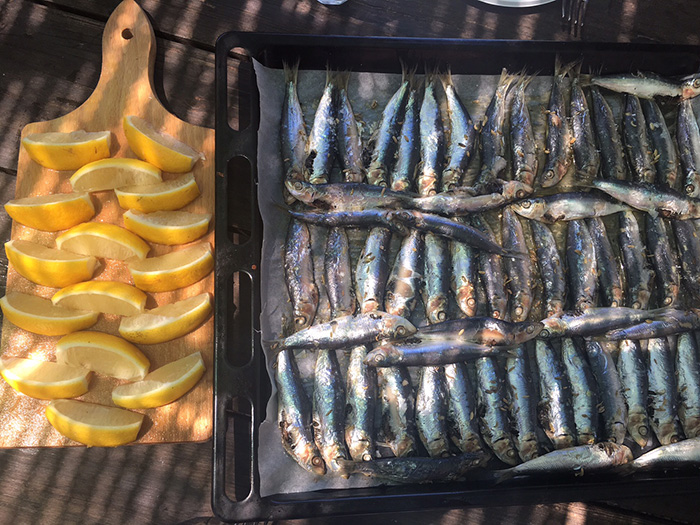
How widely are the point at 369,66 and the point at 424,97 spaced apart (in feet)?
0.98

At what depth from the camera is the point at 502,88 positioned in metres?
2.31

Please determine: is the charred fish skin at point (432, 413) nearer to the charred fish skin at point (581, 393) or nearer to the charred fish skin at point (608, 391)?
the charred fish skin at point (581, 393)

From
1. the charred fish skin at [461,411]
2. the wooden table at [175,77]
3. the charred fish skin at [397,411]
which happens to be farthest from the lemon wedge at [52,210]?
the charred fish skin at [461,411]

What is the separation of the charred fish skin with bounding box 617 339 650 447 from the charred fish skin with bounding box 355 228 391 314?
1.03 metres

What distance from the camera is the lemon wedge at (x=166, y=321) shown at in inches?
80.4

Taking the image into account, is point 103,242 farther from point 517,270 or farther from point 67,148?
point 517,270

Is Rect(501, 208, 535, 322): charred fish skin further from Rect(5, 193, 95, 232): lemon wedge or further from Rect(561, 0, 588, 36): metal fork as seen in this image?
Rect(5, 193, 95, 232): lemon wedge

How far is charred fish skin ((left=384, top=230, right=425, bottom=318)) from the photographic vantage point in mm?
2076

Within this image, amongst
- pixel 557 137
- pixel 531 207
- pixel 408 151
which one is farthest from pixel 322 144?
pixel 557 137

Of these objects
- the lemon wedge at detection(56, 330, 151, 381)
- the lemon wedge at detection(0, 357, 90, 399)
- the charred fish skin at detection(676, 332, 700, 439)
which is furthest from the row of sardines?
the lemon wedge at detection(0, 357, 90, 399)

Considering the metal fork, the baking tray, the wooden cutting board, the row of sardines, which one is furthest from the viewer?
the metal fork

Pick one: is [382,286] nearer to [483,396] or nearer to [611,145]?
[483,396]

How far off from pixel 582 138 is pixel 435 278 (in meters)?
0.96

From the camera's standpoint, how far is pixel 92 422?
200 cm
